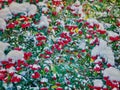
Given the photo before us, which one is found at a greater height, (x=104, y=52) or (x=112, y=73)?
(x=104, y=52)

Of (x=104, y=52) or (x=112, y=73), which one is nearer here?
(x=112, y=73)

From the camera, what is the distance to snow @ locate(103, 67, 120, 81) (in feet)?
19.7

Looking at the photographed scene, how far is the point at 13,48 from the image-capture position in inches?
247

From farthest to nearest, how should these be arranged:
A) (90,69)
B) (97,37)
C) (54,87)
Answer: (97,37), (90,69), (54,87)

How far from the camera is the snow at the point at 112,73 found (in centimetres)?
602

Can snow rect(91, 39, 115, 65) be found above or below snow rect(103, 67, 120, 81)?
above

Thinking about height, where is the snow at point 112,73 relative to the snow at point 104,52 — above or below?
below

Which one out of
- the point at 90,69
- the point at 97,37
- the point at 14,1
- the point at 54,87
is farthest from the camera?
the point at 14,1

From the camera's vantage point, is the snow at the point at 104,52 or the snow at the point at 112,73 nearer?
the snow at the point at 112,73

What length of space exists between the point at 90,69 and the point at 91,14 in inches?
104

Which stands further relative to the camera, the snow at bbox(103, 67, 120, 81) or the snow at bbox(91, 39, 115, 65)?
the snow at bbox(91, 39, 115, 65)

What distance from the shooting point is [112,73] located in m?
6.07

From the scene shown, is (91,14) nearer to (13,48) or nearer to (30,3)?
(30,3)

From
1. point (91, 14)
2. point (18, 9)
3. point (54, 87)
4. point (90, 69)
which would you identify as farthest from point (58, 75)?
point (91, 14)
